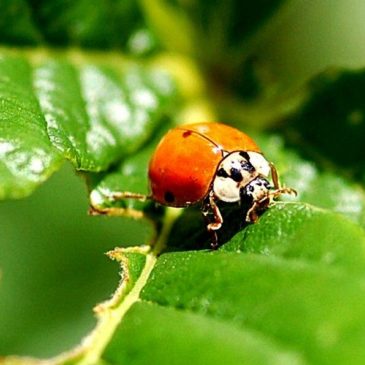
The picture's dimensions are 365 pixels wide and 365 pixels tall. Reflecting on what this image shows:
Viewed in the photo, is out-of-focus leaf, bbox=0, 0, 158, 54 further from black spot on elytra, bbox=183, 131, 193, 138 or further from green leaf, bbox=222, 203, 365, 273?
green leaf, bbox=222, 203, 365, 273

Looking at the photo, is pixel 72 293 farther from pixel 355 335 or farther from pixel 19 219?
pixel 355 335

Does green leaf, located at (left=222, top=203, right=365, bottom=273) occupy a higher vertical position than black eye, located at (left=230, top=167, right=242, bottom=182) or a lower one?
lower

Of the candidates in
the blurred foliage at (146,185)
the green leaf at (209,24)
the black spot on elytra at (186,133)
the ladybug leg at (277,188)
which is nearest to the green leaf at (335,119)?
the blurred foliage at (146,185)

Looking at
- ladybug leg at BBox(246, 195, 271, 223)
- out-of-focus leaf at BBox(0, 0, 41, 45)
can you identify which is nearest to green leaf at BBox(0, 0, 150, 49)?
out-of-focus leaf at BBox(0, 0, 41, 45)

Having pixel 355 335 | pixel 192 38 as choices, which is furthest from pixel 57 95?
pixel 355 335

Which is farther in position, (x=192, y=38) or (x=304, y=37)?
(x=304, y=37)

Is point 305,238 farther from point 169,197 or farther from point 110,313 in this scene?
point 169,197

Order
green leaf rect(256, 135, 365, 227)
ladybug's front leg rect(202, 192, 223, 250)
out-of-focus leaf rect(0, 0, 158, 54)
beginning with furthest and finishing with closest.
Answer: out-of-focus leaf rect(0, 0, 158, 54) < green leaf rect(256, 135, 365, 227) < ladybug's front leg rect(202, 192, 223, 250)
